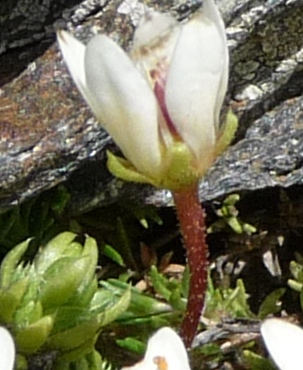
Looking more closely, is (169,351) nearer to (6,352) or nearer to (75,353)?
(6,352)

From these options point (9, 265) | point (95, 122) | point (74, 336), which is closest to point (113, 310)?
point (74, 336)

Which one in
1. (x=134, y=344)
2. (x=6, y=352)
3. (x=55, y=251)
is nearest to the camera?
(x=6, y=352)

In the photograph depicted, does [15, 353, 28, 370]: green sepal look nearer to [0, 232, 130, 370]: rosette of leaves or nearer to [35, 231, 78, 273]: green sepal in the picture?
[0, 232, 130, 370]: rosette of leaves

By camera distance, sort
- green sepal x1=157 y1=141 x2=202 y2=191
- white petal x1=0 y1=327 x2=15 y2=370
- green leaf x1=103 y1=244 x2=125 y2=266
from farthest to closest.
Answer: green leaf x1=103 y1=244 x2=125 y2=266
green sepal x1=157 y1=141 x2=202 y2=191
white petal x1=0 y1=327 x2=15 y2=370

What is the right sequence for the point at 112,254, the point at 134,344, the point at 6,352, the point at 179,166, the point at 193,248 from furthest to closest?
the point at 112,254
the point at 134,344
the point at 193,248
the point at 179,166
the point at 6,352

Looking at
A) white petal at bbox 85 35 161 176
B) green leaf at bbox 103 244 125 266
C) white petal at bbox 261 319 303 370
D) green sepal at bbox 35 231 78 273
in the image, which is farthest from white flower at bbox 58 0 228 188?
green leaf at bbox 103 244 125 266

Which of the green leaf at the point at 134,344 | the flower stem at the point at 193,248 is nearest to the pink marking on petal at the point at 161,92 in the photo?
the flower stem at the point at 193,248

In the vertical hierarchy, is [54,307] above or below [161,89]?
below

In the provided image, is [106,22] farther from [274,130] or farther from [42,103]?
[274,130]
